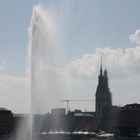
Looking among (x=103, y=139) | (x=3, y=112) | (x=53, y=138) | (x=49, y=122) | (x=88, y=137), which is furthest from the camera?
(x=3, y=112)

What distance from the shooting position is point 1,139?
413 feet

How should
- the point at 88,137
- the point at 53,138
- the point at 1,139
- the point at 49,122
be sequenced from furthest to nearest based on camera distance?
1. the point at 49,122
2. the point at 88,137
3. the point at 1,139
4. the point at 53,138

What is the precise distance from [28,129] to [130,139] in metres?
68.6

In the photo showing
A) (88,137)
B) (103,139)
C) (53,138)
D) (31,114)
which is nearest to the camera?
(31,114)

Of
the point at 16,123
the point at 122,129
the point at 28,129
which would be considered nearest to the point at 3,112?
the point at 16,123

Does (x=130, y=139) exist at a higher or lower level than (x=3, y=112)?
lower

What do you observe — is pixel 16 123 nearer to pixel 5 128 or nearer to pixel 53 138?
pixel 5 128

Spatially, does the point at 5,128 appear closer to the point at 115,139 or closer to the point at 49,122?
the point at 49,122

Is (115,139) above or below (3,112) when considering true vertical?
below

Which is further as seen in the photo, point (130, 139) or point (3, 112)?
point (3, 112)

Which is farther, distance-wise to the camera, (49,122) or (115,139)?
(49,122)

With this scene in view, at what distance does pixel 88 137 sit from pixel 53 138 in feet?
100

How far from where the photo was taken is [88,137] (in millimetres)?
134875

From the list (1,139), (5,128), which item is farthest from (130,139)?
(5,128)
